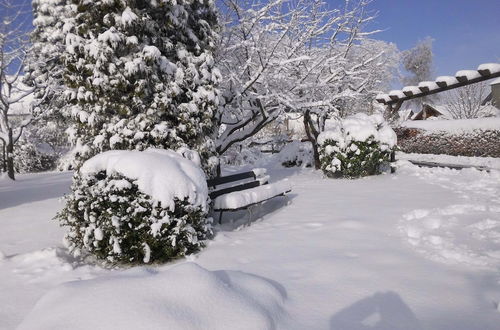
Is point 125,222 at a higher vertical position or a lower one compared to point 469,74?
lower

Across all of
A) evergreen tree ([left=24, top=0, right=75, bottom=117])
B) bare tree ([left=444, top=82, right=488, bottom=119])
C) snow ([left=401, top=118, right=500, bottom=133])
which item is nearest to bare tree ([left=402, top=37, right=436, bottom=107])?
bare tree ([left=444, top=82, right=488, bottom=119])

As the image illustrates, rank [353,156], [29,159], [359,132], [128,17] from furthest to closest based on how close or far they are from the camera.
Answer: [29,159]
[353,156]
[359,132]
[128,17]

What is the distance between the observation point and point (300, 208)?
21.8 ft

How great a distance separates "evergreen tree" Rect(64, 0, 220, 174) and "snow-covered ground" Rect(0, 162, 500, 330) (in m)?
1.93

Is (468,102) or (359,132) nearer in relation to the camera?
(359,132)

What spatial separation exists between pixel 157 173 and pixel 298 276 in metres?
2.08

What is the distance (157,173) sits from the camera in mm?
4035

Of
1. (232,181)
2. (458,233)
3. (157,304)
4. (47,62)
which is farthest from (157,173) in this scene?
(47,62)

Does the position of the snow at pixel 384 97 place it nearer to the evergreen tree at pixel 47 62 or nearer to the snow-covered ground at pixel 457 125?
the snow-covered ground at pixel 457 125

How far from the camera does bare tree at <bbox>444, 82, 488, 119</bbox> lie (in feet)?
79.4

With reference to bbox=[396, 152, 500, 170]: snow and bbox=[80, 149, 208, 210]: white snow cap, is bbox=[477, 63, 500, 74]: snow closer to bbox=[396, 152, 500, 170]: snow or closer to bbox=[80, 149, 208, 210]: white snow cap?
bbox=[396, 152, 500, 170]: snow

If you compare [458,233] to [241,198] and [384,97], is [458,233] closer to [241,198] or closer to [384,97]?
[241,198]

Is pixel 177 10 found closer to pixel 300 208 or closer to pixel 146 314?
pixel 300 208

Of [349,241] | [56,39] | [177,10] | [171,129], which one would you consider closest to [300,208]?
[349,241]
